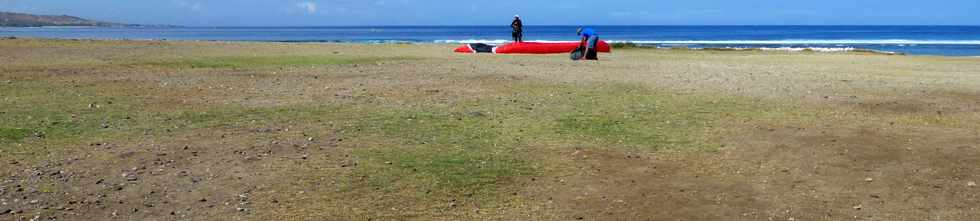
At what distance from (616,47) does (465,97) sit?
2182cm

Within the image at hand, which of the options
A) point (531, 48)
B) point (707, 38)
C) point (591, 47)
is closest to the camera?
point (591, 47)

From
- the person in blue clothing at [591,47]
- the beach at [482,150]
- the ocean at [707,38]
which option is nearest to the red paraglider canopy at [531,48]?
the person in blue clothing at [591,47]

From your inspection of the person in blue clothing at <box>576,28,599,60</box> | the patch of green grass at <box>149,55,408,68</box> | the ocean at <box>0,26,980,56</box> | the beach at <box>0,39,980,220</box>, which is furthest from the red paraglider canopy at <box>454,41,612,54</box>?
the ocean at <box>0,26,980,56</box>

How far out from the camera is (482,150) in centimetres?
832

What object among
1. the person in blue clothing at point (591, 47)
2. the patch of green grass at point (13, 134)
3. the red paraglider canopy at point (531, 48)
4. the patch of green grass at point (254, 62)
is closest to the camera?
the patch of green grass at point (13, 134)

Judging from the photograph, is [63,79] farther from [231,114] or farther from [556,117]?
[556,117]

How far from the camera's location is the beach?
6.29 meters

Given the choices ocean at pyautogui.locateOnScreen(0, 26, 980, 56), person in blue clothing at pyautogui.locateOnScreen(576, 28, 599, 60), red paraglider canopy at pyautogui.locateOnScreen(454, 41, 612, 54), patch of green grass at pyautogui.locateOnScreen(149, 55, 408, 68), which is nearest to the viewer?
patch of green grass at pyautogui.locateOnScreen(149, 55, 408, 68)

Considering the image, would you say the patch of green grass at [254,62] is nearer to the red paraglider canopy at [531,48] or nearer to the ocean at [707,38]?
the red paraglider canopy at [531,48]

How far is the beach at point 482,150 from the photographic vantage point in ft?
20.6

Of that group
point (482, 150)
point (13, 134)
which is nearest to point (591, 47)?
point (482, 150)

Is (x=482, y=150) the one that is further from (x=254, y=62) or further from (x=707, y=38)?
(x=707, y=38)

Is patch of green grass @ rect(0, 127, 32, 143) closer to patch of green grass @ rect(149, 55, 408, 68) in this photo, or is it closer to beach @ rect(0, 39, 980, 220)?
beach @ rect(0, 39, 980, 220)

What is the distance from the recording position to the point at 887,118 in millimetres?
10578
